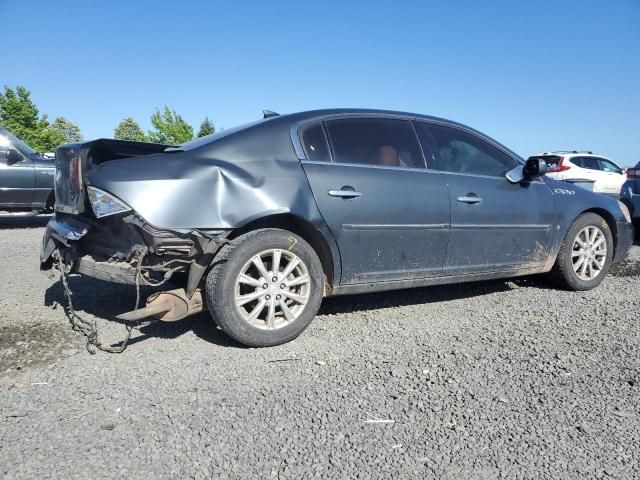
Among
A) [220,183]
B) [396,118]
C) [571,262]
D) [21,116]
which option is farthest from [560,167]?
[21,116]

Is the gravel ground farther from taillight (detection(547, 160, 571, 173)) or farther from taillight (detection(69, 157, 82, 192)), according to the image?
taillight (detection(547, 160, 571, 173))

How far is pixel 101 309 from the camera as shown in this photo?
4066mm

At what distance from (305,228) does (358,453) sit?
5.58 ft

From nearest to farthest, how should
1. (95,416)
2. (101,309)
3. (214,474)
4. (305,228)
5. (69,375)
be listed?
(214,474) → (95,416) → (69,375) → (305,228) → (101,309)

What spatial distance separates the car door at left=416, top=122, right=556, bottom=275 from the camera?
4.08 m

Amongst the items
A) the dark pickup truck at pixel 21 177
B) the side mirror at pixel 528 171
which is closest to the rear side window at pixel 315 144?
the side mirror at pixel 528 171

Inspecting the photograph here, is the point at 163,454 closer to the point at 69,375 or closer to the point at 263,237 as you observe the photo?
the point at 69,375

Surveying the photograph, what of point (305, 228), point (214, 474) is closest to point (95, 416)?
point (214, 474)

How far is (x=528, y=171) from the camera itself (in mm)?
4492

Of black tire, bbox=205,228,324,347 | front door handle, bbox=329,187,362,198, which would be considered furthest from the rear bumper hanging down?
front door handle, bbox=329,187,362,198

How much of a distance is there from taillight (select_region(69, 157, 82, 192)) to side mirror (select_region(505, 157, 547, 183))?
338cm

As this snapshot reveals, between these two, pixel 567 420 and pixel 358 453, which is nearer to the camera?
pixel 358 453

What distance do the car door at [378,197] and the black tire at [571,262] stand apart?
149 centimetres

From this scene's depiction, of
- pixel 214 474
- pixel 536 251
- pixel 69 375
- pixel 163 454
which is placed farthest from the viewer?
pixel 536 251
